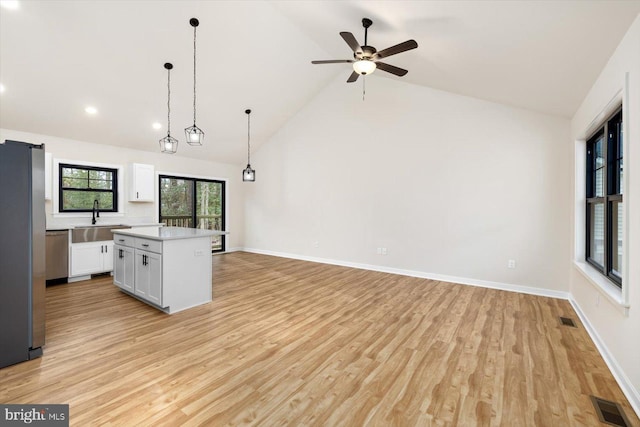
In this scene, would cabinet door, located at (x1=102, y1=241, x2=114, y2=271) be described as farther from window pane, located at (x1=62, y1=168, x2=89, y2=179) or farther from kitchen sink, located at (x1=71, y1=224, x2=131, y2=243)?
window pane, located at (x1=62, y1=168, x2=89, y2=179)

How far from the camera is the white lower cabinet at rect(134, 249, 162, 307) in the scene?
3.44 m

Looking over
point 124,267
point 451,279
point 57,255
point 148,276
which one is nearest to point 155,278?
point 148,276

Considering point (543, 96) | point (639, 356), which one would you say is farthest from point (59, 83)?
point (639, 356)

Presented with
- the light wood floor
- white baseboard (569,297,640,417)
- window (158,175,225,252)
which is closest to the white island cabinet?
the light wood floor

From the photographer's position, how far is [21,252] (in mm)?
2381

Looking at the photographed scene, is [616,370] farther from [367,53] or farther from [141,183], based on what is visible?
[141,183]

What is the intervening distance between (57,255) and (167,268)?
106 inches

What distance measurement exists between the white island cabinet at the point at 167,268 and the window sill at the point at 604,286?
4.08 m

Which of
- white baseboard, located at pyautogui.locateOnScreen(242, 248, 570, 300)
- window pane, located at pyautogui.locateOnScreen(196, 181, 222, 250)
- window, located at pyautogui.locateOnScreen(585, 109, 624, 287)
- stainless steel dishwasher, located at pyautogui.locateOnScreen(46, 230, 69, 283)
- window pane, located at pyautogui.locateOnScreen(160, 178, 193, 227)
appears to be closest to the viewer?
window, located at pyautogui.locateOnScreen(585, 109, 624, 287)

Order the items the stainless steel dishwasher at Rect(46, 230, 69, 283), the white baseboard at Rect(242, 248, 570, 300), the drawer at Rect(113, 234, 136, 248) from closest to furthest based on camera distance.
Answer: the drawer at Rect(113, 234, 136, 248)
the white baseboard at Rect(242, 248, 570, 300)
the stainless steel dishwasher at Rect(46, 230, 69, 283)

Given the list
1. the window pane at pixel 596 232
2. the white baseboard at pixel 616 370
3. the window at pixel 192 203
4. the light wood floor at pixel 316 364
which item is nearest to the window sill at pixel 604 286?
the window pane at pixel 596 232

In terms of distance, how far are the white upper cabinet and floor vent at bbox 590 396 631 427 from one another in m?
7.11

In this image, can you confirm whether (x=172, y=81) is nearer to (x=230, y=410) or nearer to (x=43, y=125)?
(x=43, y=125)

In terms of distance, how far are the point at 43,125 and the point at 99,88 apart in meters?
1.31
